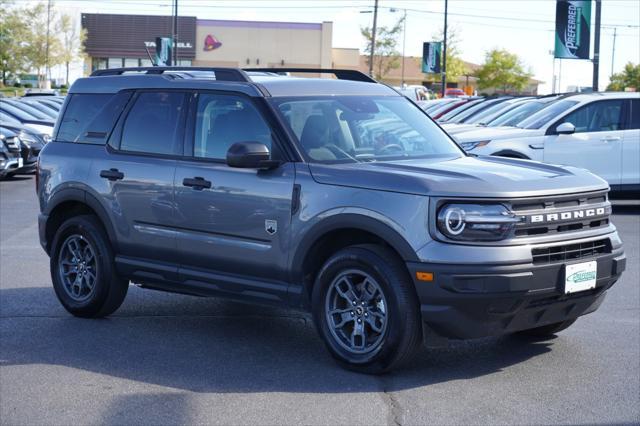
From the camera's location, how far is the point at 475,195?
6043 millimetres

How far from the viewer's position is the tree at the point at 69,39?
7712 cm

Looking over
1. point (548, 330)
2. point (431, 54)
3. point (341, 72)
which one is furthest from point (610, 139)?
point (431, 54)

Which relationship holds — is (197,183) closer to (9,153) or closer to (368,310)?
(368,310)

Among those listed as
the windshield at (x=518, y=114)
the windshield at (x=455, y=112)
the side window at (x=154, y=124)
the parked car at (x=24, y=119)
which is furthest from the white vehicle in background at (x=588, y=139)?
the parked car at (x=24, y=119)

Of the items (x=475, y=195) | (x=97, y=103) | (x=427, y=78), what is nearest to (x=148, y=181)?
(x=97, y=103)

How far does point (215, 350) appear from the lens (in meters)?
7.20

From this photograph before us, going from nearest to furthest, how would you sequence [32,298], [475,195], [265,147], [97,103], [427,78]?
[475,195] < [265,147] < [97,103] < [32,298] < [427,78]

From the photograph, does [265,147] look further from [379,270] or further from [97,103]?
[97,103]

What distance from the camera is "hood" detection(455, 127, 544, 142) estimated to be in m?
15.6

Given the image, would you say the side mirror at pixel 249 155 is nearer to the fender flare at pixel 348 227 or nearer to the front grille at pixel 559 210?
the fender flare at pixel 348 227

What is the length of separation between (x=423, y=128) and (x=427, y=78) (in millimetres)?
98453

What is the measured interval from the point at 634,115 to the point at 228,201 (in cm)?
1043

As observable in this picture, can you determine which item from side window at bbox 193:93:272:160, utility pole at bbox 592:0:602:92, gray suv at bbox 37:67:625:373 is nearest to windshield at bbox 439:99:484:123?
utility pole at bbox 592:0:602:92

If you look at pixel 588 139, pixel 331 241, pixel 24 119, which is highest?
pixel 24 119
